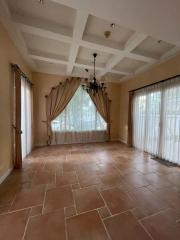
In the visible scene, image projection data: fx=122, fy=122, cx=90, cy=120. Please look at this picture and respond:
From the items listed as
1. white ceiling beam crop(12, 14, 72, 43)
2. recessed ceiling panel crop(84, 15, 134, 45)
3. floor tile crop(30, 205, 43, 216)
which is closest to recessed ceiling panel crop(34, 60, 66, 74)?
white ceiling beam crop(12, 14, 72, 43)

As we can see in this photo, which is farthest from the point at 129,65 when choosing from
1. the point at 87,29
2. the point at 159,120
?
the point at 87,29

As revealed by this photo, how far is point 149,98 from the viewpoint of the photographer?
409 centimetres

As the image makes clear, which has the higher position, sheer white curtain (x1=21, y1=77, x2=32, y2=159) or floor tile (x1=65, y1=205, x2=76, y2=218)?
sheer white curtain (x1=21, y1=77, x2=32, y2=159)

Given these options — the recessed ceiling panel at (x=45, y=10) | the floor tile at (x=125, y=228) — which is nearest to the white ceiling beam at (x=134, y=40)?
the recessed ceiling panel at (x=45, y=10)

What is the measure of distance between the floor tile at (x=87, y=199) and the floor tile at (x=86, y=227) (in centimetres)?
12

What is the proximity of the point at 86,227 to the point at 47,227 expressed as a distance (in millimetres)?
450

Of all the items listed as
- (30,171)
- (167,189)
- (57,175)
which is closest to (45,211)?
(57,175)

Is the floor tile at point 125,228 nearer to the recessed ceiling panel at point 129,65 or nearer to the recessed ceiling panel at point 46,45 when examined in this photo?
the recessed ceiling panel at point 46,45

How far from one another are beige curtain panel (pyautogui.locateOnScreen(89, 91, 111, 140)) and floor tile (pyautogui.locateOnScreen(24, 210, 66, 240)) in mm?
4359

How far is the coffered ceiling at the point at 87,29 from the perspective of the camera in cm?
172

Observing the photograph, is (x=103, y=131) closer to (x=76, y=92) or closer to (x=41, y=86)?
(x=76, y=92)

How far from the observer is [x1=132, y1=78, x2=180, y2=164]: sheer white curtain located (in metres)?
3.20

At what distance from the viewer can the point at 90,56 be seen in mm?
3527

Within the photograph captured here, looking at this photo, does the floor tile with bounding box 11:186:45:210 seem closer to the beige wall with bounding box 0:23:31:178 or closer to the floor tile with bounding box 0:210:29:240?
the floor tile with bounding box 0:210:29:240
